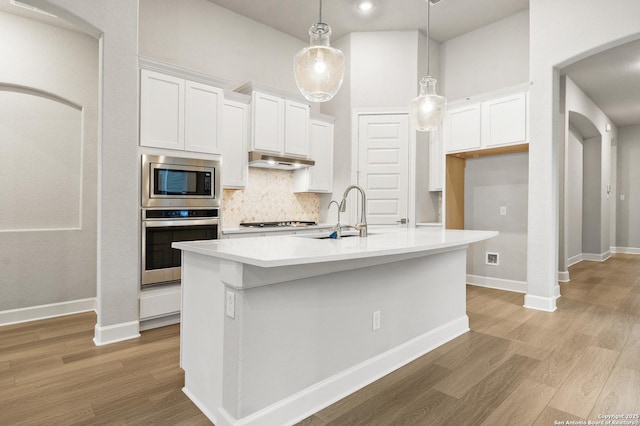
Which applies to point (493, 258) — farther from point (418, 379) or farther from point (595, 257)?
point (595, 257)

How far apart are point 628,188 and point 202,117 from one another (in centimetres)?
1047

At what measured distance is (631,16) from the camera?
3400 millimetres

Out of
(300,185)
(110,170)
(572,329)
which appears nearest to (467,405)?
(572,329)

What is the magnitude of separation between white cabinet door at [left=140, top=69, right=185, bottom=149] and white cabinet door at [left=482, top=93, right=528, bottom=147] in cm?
381

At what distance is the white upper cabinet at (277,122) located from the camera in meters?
4.47

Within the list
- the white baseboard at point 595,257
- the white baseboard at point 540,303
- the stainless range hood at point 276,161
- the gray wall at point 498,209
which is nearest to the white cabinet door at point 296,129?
the stainless range hood at point 276,161

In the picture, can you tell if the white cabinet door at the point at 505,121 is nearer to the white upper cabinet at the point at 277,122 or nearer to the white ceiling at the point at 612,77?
the white ceiling at the point at 612,77

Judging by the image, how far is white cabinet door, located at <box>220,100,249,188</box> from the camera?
4.24 metres

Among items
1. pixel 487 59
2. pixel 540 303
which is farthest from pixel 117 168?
pixel 487 59

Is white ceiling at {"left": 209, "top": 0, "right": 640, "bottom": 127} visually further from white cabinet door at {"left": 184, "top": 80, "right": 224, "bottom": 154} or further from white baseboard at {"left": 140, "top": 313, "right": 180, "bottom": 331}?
white baseboard at {"left": 140, "top": 313, "right": 180, "bottom": 331}

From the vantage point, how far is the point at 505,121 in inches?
179

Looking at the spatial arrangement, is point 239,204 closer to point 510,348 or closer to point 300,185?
point 300,185

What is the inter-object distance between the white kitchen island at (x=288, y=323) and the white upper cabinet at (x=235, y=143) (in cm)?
213

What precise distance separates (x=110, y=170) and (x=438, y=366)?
123 inches
